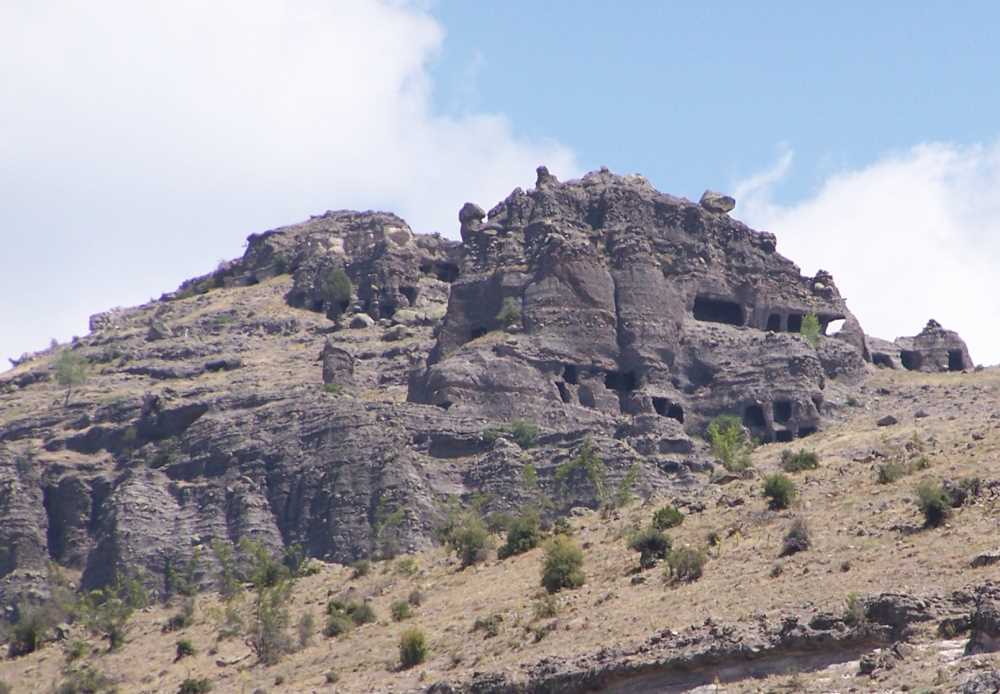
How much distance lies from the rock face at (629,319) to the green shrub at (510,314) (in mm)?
138

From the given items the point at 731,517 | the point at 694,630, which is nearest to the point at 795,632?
the point at 694,630

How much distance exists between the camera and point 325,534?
81.6m

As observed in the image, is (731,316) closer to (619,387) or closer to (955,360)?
(619,387)

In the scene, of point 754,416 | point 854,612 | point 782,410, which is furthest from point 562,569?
point 782,410

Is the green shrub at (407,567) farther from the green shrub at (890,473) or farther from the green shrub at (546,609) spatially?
the green shrub at (890,473)

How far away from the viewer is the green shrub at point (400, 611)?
5825 centimetres

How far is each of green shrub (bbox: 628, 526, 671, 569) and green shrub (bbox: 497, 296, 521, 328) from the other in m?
37.4

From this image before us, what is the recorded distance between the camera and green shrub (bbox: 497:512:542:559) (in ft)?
210

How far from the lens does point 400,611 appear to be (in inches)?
2302

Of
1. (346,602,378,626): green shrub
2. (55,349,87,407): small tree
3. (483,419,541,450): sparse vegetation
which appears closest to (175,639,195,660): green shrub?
(346,602,378,626): green shrub

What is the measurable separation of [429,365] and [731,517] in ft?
127

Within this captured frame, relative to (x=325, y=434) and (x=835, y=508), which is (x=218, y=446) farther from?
(x=835, y=508)

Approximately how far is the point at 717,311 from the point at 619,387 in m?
8.77

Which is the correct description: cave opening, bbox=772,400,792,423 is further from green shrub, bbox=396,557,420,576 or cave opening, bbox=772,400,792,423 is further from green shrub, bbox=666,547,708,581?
→ green shrub, bbox=666,547,708,581
